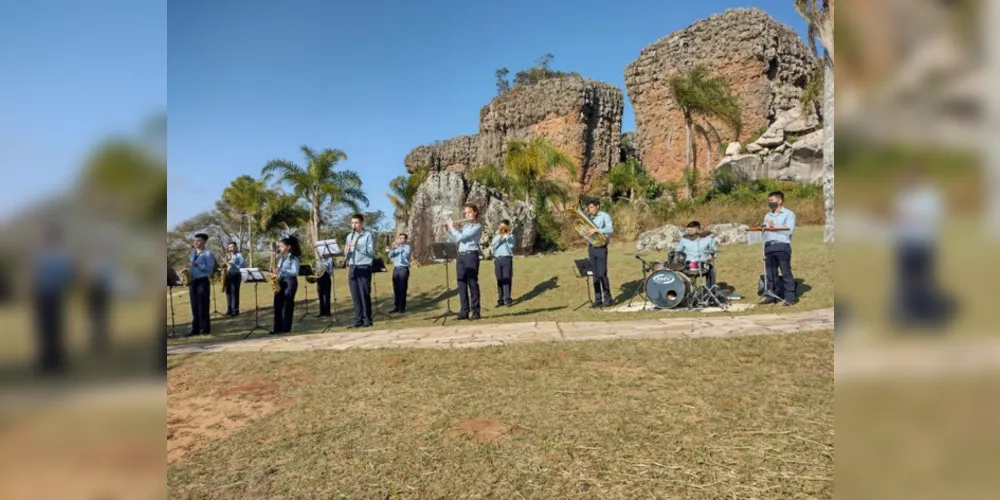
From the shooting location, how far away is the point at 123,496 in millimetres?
815

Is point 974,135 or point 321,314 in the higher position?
point 974,135

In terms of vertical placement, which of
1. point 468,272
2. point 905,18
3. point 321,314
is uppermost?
point 905,18

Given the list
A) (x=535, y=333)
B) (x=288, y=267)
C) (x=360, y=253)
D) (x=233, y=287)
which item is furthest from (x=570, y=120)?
(x=535, y=333)

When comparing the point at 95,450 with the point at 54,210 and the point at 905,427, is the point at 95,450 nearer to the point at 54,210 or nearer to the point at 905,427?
the point at 54,210

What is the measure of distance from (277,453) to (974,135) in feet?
12.5

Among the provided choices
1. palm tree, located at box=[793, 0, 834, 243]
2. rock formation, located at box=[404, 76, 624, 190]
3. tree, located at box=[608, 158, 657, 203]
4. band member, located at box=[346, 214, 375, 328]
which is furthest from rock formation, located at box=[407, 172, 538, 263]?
band member, located at box=[346, 214, 375, 328]

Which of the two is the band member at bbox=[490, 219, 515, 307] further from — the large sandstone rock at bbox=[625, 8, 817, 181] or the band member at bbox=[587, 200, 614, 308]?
the large sandstone rock at bbox=[625, 8, 817, 181]

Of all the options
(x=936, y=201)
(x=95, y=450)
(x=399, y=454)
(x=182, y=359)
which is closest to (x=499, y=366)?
(x=399, y=454)

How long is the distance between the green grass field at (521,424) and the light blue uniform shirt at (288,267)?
3.11m

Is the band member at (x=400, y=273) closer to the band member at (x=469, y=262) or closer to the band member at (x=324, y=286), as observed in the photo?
the band member at (x=324, y=286)

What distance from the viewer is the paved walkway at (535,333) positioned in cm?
681

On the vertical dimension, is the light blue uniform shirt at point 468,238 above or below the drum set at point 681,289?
above

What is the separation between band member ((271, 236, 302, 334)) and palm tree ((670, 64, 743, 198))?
21.5m

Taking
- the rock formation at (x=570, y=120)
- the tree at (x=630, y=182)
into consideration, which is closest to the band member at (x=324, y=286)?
the tree at (x=630, y=182)
